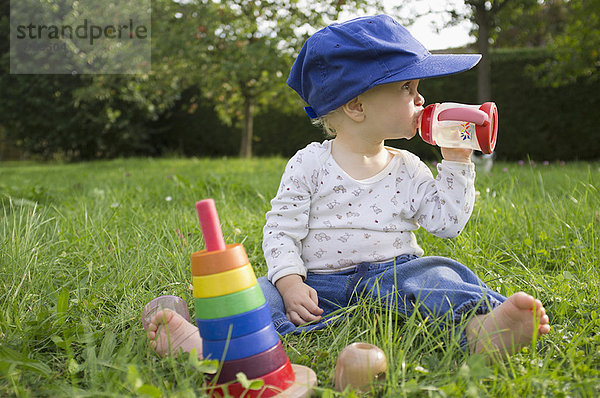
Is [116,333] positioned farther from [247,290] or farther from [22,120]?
[22,120]

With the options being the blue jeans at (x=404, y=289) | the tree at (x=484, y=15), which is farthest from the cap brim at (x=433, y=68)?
the tree at (x=484, y=15)

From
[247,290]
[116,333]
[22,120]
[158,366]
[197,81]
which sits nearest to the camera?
[247,290]

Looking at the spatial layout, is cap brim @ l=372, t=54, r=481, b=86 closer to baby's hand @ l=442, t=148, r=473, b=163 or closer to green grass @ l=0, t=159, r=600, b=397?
baby's hand @ l=442, t=148, r=473, b=163

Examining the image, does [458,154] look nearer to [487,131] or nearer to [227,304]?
[487,131]

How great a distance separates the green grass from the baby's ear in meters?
0.60

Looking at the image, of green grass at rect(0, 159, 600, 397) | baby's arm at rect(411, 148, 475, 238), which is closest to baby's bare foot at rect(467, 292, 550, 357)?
→ green grass at rect(0, 159, 600, 397)

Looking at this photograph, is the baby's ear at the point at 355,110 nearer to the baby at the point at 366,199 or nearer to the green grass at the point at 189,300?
the baby at the point at 366,199

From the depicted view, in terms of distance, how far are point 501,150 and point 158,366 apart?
31.4 feet

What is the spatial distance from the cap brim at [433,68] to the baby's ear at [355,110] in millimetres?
132

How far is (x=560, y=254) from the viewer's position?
7.47 feet

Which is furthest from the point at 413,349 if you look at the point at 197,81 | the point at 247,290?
the point at 197,81

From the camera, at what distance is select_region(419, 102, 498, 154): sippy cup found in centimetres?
152

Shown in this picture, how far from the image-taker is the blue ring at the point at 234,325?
1122 mm

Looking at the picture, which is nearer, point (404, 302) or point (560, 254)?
point (404, 302)
